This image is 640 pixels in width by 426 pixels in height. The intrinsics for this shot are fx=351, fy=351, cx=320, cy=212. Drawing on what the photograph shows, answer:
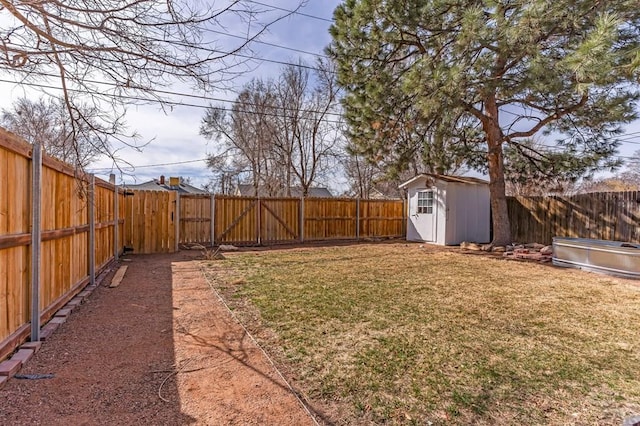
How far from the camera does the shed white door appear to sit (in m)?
11.3

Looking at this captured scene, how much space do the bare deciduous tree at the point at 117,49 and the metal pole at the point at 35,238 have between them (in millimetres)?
391

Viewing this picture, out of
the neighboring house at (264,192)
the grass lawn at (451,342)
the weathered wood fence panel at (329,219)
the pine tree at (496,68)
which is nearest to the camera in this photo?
the grass lawn at (451,342)

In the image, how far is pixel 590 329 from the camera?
340cm

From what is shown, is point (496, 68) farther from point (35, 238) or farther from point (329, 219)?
point (35, 238)

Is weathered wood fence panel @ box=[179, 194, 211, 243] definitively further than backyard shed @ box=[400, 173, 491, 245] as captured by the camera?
No

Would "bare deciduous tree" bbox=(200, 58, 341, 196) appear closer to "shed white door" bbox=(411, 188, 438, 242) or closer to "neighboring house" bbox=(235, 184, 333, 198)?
"neighboring house" bbox=(235, 184, 333, 198)

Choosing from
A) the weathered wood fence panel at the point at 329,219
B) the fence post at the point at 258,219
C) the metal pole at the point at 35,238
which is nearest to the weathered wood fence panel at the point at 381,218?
the weathered wood fence panel at the point at 329,219

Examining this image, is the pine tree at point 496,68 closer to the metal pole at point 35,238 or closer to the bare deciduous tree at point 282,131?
the metal pole at point 35,238

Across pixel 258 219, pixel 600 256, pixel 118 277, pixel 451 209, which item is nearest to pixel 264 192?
pixel 258 219

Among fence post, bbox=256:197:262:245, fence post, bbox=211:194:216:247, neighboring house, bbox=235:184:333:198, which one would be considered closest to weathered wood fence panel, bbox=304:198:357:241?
fence post, bbox=256:197:262:245

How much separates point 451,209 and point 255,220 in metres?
6.06

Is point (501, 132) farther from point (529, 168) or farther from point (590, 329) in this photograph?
point (590, 329)

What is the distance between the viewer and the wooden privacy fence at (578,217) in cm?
807

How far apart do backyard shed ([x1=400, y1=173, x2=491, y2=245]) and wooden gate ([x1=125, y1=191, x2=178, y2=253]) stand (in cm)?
768
